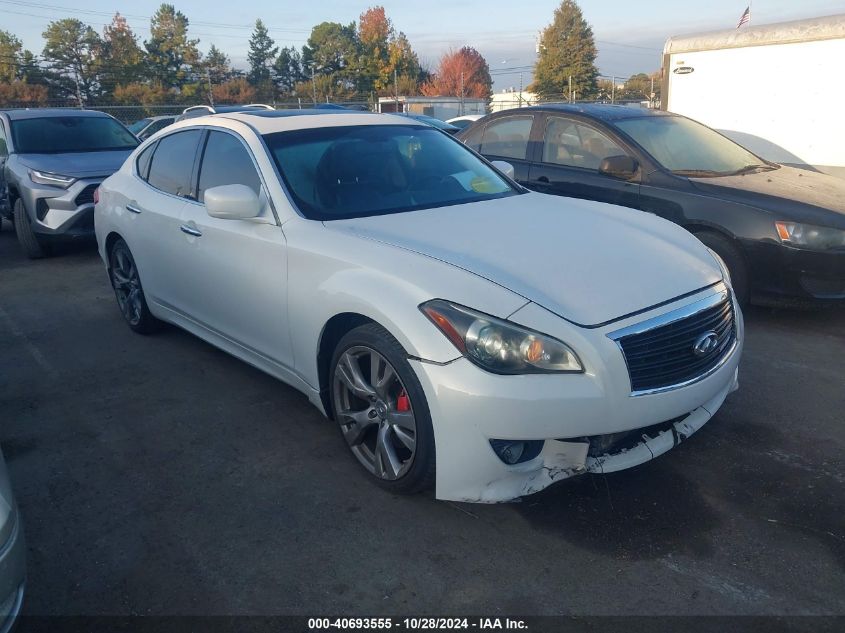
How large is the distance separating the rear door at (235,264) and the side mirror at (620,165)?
2.99 metres

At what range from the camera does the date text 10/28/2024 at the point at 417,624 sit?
2.39m

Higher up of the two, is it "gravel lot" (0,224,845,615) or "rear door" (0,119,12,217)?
"rear door" (0,119,12,217)

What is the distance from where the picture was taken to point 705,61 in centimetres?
880

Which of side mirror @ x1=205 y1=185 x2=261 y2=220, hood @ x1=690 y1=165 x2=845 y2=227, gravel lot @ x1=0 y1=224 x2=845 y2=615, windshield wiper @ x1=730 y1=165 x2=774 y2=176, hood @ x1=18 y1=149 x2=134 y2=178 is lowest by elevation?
gravel lot @ x1=0 y1=224 x2=845 y2=615

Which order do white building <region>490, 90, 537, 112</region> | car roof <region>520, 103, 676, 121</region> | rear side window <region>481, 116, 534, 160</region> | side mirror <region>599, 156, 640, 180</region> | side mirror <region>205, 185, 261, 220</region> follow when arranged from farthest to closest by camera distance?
white building <region>490, 90, 537, 112</region>
rear side window <region>481, 116, 534, 160</region>
car roof <region>520, 103, 676, 121</region>
side mirror <region>599, 156, 640, 180</region>
side mirror <region>205, 185, 261, 220</region>

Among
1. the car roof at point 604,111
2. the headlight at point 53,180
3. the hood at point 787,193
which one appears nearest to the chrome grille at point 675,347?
the hood at point 787,193

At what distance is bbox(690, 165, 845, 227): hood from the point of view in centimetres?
502

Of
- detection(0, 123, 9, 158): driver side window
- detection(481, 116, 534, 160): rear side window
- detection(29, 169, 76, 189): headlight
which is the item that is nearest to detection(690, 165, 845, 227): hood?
detection(481, 116, 534, 160): rear side window

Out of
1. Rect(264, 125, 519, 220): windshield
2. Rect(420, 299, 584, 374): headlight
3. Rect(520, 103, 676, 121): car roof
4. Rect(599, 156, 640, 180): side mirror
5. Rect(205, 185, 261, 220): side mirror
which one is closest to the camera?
Rect(420, 299, 584, 374): headlight

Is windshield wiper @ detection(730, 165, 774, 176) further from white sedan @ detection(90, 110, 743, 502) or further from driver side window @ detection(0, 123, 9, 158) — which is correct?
driver side window @ detection(0, 123, 9, 158)

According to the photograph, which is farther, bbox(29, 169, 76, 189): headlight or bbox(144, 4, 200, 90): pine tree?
bbox(144, 4, 200, 90): pine tree

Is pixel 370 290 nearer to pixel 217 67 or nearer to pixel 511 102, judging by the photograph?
pixel 511 102

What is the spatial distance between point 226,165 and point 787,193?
13.2 feet

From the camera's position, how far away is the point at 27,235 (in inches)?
325
